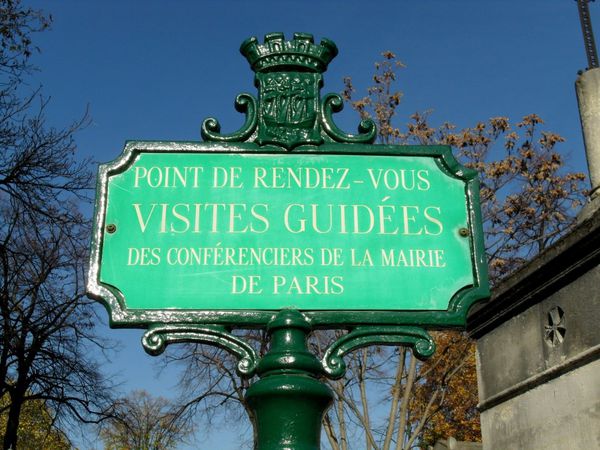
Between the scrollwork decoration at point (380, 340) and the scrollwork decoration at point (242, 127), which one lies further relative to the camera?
the scrollwork decoration at point (242, 127)

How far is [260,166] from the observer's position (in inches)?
111

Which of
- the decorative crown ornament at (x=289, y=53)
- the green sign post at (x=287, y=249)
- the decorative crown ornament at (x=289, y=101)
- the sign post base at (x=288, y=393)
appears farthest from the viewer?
the decorative crown ornament at (x=289, y=53)

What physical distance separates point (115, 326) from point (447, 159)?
1489mm

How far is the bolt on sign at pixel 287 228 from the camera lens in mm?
2574

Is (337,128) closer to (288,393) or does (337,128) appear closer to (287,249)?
(287,249)

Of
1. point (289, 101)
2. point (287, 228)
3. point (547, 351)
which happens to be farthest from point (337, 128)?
point (547, 351)

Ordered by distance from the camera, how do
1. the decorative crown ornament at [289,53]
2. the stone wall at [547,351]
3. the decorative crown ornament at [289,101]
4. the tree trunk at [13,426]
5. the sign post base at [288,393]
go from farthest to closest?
the tree trunk at [13,426]
the stone wall at [547,351]
the decorative crown ornament at [289,53]
the decorative crown ornament at [289,101]
the sign post base at [288,393]

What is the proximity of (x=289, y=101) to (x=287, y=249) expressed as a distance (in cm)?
72

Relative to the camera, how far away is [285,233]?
265 cm

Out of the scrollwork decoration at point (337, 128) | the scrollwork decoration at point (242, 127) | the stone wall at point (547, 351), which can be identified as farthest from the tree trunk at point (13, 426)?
the scrollwork decoration at point (337, 128)

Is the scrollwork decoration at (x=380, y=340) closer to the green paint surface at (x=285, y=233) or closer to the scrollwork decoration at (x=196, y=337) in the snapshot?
the green paint surface at (x=285, y=233)

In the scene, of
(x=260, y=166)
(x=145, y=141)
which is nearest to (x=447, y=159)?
(x=260, y=166)

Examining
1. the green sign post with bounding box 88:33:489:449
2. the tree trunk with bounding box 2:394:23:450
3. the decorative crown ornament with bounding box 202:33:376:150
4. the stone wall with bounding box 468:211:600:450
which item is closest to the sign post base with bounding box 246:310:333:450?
the green sign post with bounding box 88:33:489:449

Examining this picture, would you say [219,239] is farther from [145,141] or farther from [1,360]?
[1,360]
